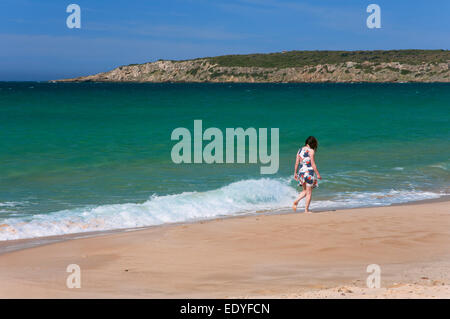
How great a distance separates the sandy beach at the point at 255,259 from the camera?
640 centimetres

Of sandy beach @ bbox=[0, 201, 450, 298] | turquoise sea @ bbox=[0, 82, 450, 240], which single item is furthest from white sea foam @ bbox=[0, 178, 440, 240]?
sandy beach @ bbox=[0, 201, 450, 298]

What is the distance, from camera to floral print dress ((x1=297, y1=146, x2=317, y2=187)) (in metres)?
11.8

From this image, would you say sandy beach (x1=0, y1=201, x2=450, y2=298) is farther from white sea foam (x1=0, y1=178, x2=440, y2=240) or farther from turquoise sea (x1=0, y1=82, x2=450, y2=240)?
turquoise sea (x1=0, y1=82, x2=450, y2=240)

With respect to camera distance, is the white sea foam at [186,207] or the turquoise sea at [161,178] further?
the turquoise sea at [161,178]

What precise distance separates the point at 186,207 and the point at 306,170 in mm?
2944

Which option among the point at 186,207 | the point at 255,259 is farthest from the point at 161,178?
the point at 255,259

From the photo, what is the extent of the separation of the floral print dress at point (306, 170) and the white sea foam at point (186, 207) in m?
1.35

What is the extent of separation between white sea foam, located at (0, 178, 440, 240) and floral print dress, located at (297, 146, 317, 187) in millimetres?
1349

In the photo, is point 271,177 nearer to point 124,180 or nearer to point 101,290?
point 124,180

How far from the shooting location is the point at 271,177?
17.2 metres

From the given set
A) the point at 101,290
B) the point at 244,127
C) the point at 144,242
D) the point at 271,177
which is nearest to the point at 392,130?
the point at 244,127

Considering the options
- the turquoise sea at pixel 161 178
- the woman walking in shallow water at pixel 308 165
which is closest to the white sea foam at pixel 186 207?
the turquoise sea at pixel 161 178

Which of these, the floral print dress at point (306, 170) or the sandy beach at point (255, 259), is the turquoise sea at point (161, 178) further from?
the sandy beach at point (255, 259)
